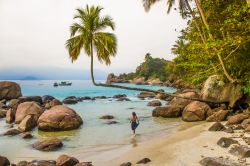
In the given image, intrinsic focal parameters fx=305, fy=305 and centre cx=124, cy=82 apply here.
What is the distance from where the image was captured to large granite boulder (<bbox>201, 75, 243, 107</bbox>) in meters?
21.4

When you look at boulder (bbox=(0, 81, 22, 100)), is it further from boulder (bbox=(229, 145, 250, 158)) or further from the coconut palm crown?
boulder (bbox=(229, 145, 250, 158))

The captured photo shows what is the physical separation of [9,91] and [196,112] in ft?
111

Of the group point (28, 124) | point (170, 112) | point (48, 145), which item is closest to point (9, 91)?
point (28, 124)

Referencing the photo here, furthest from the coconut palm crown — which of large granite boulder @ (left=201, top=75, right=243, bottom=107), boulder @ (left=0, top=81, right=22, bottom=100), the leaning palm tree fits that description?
boulder @ (left=0, top=81, right=22, bottom=100)

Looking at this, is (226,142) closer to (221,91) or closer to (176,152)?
(176,152)

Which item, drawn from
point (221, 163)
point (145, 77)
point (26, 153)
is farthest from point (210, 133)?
point (145, 77)

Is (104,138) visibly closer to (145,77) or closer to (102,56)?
(102,56)

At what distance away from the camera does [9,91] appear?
4656 cm

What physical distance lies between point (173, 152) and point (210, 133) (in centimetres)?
372

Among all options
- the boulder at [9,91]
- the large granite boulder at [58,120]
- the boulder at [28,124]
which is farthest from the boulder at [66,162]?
the boulder at [9,91]

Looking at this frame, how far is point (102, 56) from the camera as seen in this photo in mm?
20609

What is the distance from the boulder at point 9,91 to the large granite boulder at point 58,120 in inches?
1089

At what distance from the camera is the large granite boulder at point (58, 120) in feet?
66.3

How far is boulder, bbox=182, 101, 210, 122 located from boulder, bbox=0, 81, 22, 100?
32.5 meters
